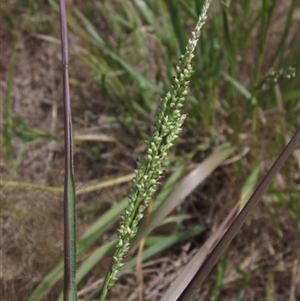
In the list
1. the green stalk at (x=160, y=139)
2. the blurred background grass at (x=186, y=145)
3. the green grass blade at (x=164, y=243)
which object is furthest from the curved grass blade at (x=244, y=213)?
the green grass blade at (x=164, y=243)

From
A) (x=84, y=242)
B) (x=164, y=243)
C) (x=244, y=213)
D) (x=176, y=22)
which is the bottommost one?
(x=164, y=243)

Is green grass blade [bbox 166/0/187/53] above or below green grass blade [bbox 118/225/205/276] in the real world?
above

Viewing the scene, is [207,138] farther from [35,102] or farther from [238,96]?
[35,102]

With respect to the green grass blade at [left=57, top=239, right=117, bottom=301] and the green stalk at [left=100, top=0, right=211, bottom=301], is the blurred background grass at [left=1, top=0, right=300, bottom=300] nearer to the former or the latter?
the green grass blade at [left=57, top=239, right=117, bottom=301]

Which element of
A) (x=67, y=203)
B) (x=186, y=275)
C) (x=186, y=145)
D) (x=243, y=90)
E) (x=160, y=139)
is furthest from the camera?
(x=186, y=145)

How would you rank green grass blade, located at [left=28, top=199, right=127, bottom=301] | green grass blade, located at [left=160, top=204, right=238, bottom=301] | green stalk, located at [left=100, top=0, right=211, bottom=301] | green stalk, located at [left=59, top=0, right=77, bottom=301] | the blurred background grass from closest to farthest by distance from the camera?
1. green stalk, located at [left=100, top=0, right=211, bottom=301]
2. green stalk, located at [left=59, top=0, right=77, bottom=301]
3. green grass blade, located at [left=160, top=204, right=238, bottom=301]
4. green grass blade, located at [left=28, top=199, right=127, bottom=301]
5. the blurred background grass

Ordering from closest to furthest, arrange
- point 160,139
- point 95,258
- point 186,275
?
point 160,139 → point 186,275 → point 95,258

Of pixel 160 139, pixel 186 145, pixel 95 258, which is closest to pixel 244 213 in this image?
pixel 160 139

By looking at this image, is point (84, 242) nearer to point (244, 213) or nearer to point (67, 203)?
point (67, 203)

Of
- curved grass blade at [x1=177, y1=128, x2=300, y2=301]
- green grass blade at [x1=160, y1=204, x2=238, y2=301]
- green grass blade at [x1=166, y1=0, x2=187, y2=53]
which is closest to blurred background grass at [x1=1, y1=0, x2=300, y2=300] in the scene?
green grass blade at [x1=166, y1=0, x2=187, y2=53]

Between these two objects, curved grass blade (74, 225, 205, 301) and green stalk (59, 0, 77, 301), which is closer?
green stalk (59, 0, 77, 301)
